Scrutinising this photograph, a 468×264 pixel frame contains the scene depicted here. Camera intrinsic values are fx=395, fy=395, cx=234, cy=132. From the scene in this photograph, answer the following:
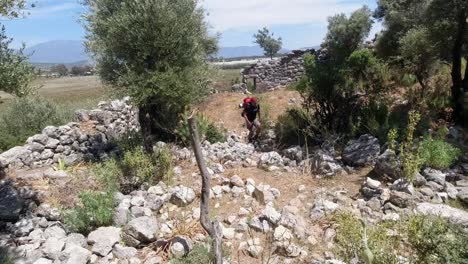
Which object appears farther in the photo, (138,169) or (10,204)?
(138,169)

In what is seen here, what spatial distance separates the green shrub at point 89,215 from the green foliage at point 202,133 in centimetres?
401

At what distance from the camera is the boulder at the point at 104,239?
18.8 ft

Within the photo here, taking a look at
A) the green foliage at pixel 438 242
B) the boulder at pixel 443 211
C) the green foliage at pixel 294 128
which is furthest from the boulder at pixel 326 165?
the green foliage at pixel 438 242

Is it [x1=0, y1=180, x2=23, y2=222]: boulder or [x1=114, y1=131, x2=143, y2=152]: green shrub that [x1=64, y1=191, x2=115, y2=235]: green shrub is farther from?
[x1=114, y1=131, x2=143, y2=152]: green shrub

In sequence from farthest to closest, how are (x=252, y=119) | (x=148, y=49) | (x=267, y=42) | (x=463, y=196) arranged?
(x=267, y=42)
(x=252, y=119)
(x=148, y=49)
(x=463, y=196)

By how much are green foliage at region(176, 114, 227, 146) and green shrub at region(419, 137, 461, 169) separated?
18.1 feet

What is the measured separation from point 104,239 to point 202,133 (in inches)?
216

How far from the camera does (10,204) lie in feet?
22.4

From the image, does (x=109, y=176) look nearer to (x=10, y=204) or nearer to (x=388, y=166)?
(x=10, y=204)

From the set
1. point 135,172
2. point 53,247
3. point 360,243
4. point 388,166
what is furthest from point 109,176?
point 388,166

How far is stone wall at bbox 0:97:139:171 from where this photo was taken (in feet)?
31.5

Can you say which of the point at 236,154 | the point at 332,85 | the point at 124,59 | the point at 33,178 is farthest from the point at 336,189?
the point at 33,178

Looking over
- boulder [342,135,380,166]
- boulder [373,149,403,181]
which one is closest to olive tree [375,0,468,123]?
boulder [342,135,380,166]

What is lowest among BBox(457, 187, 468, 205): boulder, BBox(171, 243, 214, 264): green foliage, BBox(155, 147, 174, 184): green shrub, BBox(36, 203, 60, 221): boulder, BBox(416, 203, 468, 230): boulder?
BBox(457, 187, 468, 205): boulder
